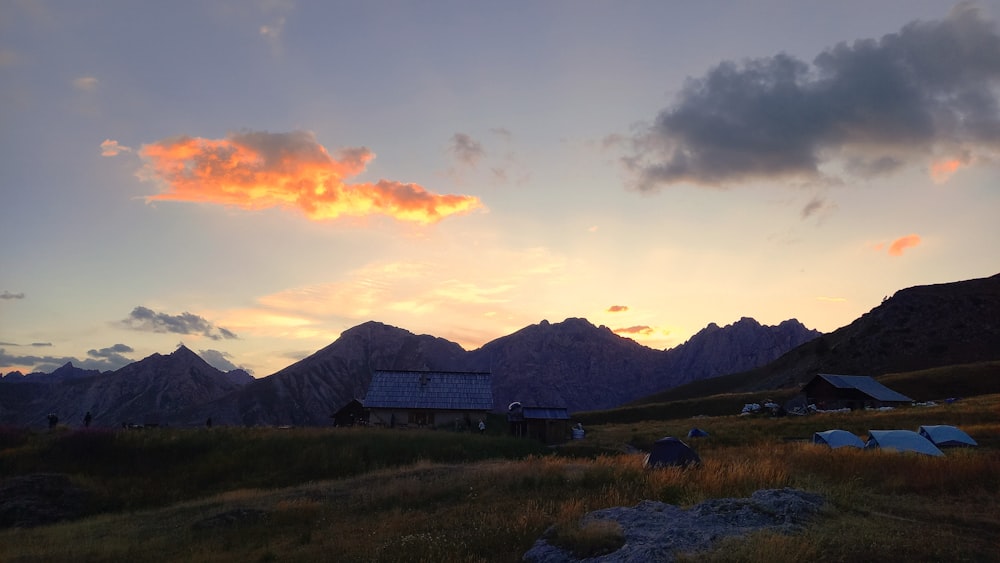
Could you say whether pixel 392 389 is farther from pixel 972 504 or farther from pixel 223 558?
pixel 972 504

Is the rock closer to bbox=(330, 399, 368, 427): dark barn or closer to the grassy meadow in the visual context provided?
the grassy meadow

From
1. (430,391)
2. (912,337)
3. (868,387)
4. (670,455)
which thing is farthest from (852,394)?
(912,337)

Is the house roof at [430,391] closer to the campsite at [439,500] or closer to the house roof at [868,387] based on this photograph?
the campsite at [439,500]

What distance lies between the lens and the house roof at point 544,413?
190 feet

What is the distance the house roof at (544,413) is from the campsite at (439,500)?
63.3ft

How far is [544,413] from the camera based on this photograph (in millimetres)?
58281

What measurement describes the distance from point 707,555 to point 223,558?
13082mm

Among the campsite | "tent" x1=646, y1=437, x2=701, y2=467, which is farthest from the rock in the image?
"tent" x1=646, y1=437, x2=701, y2=467

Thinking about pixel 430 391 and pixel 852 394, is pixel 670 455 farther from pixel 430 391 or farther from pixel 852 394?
pixel 852 394

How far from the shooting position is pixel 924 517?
13078 mm

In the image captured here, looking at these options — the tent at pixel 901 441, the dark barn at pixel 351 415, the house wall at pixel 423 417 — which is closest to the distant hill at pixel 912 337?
the house wall at pixel 423 417

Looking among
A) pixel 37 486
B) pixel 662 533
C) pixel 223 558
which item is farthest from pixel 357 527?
pixel 37 486

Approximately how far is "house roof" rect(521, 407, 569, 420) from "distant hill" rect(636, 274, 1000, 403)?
6805 cm

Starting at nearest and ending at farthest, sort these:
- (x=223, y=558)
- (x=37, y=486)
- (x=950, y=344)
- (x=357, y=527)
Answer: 1. (x=223, y=558)
2. (x=357, y=527)
3. (x=37, y=486)
4. (x=950, y=344)
